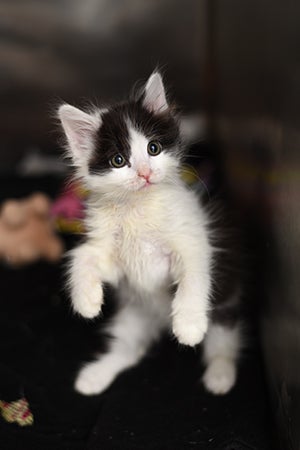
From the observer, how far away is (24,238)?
7.47 ft

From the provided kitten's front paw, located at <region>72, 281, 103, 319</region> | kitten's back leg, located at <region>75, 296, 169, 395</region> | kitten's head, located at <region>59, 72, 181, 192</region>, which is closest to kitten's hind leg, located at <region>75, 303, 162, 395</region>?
kitten's back leg, located at <region>75, 296, 169, 395</region>

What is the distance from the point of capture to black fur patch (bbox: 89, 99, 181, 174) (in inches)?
54.4

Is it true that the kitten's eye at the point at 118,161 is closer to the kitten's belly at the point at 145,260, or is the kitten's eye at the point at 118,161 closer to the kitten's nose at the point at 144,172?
the kitten's nose at the point at 144,172

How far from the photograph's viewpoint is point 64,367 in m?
1.67

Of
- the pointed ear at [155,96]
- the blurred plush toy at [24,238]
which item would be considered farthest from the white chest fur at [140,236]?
the blurred plush toy at [24,238]

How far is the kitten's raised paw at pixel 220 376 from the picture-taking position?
153cm

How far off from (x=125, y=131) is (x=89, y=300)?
42 centimetres

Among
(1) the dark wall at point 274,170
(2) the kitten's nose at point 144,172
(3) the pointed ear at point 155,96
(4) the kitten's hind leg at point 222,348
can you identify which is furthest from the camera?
(4) the kitten's hind leg at point 222,348

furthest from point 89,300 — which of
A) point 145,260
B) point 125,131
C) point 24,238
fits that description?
point 24,238

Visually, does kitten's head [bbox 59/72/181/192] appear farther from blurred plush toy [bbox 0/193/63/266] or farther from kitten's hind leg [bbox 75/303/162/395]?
blurred plush toy [bbox 0/193/63/266]

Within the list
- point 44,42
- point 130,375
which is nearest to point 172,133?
point 130,375

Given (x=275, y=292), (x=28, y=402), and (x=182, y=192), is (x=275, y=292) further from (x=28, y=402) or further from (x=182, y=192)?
(x=28, y=402)

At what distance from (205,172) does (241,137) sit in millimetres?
493

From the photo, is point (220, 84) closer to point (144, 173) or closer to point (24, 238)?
point (24, 238)
